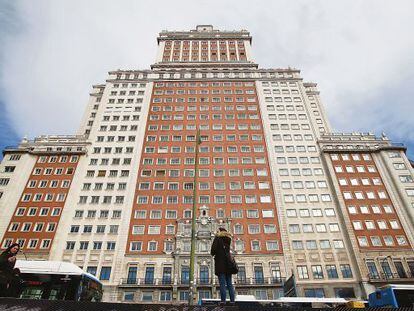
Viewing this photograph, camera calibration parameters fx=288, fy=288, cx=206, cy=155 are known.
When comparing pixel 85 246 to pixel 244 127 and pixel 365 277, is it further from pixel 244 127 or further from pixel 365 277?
pixel 365 277

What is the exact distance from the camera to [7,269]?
9.37 meters

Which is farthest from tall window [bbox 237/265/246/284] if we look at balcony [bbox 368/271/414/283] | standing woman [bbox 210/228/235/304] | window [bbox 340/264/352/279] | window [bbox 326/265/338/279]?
standing woman [bbox 210/228/235/304]

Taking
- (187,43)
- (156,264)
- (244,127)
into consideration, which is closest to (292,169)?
(244,127)

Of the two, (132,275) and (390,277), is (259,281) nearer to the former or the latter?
(390,277)

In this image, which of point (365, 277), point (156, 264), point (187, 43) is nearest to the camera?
point (365, 277)

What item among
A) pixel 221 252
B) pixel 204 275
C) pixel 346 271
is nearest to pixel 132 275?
pixel 204 275

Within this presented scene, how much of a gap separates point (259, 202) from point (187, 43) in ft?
215

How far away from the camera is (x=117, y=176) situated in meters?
56.3

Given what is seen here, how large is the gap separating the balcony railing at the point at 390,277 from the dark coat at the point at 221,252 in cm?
4366

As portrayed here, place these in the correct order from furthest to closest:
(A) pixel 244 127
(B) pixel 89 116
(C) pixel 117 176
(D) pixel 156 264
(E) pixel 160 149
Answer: (B) pixel 89 116 → (A) pixel 244 127 → (E) pixel 160 149 → (C) pixel 117 176 → (D) pixel 156 264

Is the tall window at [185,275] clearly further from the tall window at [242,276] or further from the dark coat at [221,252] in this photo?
the dark coat at [221,252]

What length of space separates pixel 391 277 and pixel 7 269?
50.7m

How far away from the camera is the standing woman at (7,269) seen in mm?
9305

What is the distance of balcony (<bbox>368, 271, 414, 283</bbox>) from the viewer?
42634 millimetres
